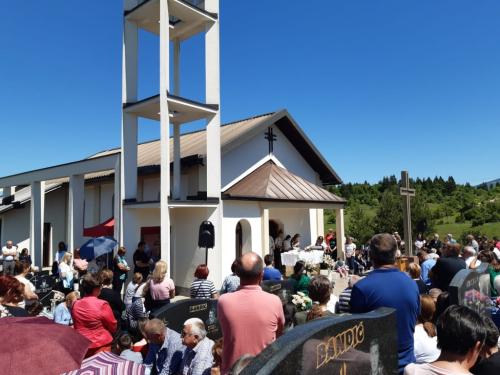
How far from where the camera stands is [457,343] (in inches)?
90.7

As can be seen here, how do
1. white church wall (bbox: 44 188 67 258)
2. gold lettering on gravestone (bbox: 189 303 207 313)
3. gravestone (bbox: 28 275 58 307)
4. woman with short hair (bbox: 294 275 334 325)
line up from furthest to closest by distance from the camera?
white church wall (bbox: 44 188 67 258) < gravestone (bbox: 28 275 58 307) < gold lettering on gravestone (bbox: 189 303 207 313) < woman with short hair (bbox: 294 275 334 325)

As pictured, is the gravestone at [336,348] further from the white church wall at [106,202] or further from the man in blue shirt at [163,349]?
the white church wall at [106,202]

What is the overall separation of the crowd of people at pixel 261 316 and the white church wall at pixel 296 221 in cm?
1025

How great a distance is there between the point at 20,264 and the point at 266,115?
12.2 meters

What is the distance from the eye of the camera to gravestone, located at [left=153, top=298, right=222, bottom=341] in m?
5.83

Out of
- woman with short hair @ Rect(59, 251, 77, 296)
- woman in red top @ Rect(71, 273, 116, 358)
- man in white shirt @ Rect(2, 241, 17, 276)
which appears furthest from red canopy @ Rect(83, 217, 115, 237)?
woman in red top @ Rect(71, 273, 116, 358)

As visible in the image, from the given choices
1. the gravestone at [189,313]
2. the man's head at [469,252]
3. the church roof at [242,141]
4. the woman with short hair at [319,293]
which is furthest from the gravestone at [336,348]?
the church roof at [242,141]

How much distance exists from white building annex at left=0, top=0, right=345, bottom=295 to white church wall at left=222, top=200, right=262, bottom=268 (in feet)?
0.11

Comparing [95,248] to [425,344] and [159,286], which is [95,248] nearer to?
[159,286]

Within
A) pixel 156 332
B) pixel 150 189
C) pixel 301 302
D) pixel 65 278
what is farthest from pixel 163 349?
pixel 150 189

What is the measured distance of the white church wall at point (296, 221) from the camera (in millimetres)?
17828

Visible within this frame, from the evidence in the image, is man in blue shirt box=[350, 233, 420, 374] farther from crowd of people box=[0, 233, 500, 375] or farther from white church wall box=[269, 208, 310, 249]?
white church wall box=[269, 208, 310, 249]

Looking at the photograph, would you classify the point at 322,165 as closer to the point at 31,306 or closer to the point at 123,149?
the point at 123,149

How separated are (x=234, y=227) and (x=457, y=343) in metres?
11.6
